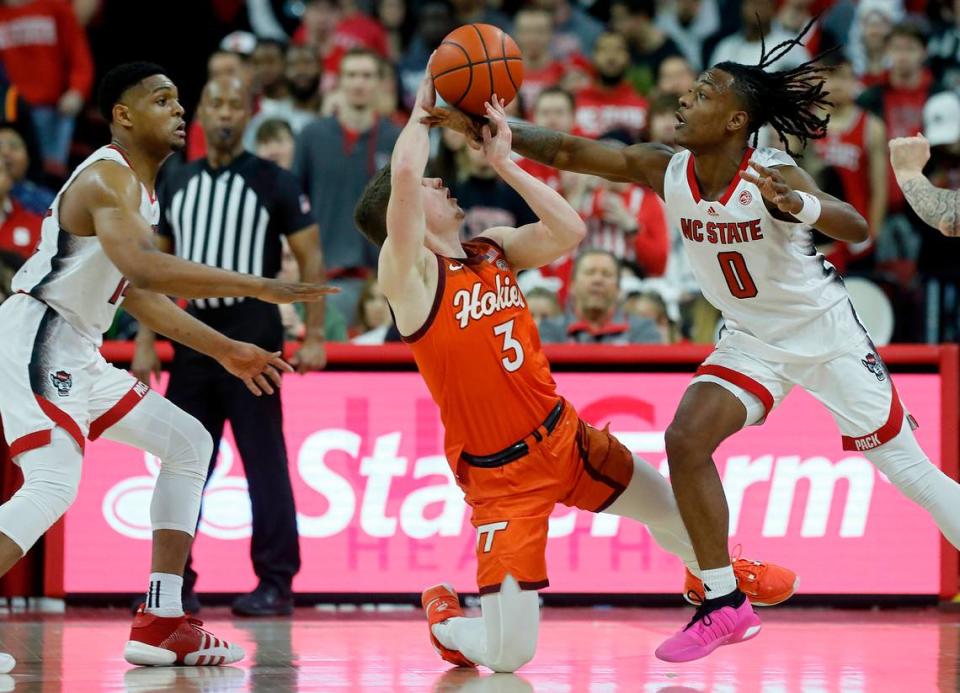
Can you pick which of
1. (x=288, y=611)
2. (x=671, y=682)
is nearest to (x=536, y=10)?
(x=288, y=611)

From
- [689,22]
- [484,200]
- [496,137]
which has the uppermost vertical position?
[689,22]

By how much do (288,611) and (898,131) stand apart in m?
6.74

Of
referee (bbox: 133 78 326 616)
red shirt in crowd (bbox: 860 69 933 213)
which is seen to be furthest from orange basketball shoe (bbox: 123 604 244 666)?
red shirt in crowd (bbox: 860 69 933 213)

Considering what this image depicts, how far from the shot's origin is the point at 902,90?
1176 centimetres

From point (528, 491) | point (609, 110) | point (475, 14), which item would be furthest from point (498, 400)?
point (475, 14)

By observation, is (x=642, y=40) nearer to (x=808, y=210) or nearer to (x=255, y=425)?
(x=255, y=425)

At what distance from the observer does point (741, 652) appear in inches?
247

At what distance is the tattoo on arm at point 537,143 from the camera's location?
6.11 meters

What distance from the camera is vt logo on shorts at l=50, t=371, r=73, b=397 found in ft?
18.3

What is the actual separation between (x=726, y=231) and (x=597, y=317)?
283 centimetres

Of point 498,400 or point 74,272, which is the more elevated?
point 74,272

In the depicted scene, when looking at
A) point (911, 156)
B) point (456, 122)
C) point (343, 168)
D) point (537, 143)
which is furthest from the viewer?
point (343, 168)

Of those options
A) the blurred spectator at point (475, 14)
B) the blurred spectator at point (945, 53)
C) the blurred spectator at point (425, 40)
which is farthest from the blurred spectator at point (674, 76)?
the blurred spectator at point (945, 53)

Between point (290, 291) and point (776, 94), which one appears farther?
point (776, 94)
